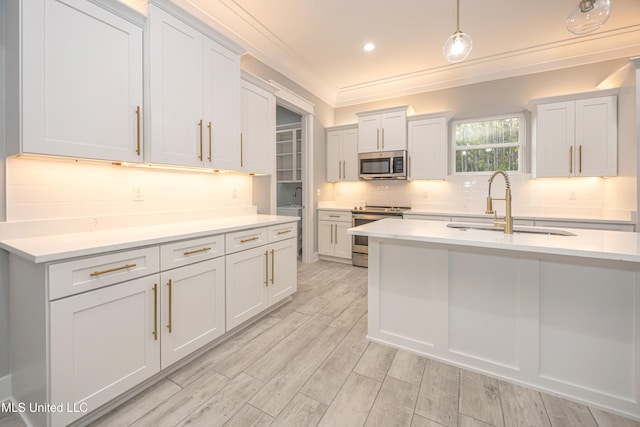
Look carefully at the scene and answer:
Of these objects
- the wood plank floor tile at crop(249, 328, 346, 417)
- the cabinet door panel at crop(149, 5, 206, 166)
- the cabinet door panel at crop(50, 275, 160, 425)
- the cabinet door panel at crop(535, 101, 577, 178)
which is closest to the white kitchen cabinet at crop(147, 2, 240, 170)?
the cabinet door panel at crop(149, 5, 206, 166)

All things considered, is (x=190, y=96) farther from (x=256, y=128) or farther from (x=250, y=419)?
(x=250, y=419)

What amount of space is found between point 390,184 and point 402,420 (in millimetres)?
3829

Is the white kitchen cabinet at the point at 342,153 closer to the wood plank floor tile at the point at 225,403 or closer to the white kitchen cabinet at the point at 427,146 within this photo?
the white kitchen cabinet at the point at 427,146

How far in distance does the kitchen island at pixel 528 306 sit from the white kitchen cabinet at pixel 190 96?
4.72ft

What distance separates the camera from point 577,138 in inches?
130

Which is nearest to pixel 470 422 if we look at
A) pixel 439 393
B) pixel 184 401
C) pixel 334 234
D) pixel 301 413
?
pixel 439 393

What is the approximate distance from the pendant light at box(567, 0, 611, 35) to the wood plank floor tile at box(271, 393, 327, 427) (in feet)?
8.67

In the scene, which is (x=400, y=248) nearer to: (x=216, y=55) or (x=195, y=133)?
(x=195, y=133)

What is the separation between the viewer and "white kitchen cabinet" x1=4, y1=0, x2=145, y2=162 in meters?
1.37

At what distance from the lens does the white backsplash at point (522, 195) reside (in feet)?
10.6

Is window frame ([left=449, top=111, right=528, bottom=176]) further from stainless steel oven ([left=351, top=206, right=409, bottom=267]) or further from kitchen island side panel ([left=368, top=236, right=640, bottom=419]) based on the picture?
kitchen island side panel ([left=368, top=236, right=640, bottom=419])

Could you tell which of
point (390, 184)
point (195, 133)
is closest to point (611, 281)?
point (195, 133)

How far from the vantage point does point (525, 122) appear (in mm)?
3869

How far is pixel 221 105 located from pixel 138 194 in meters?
1.00
